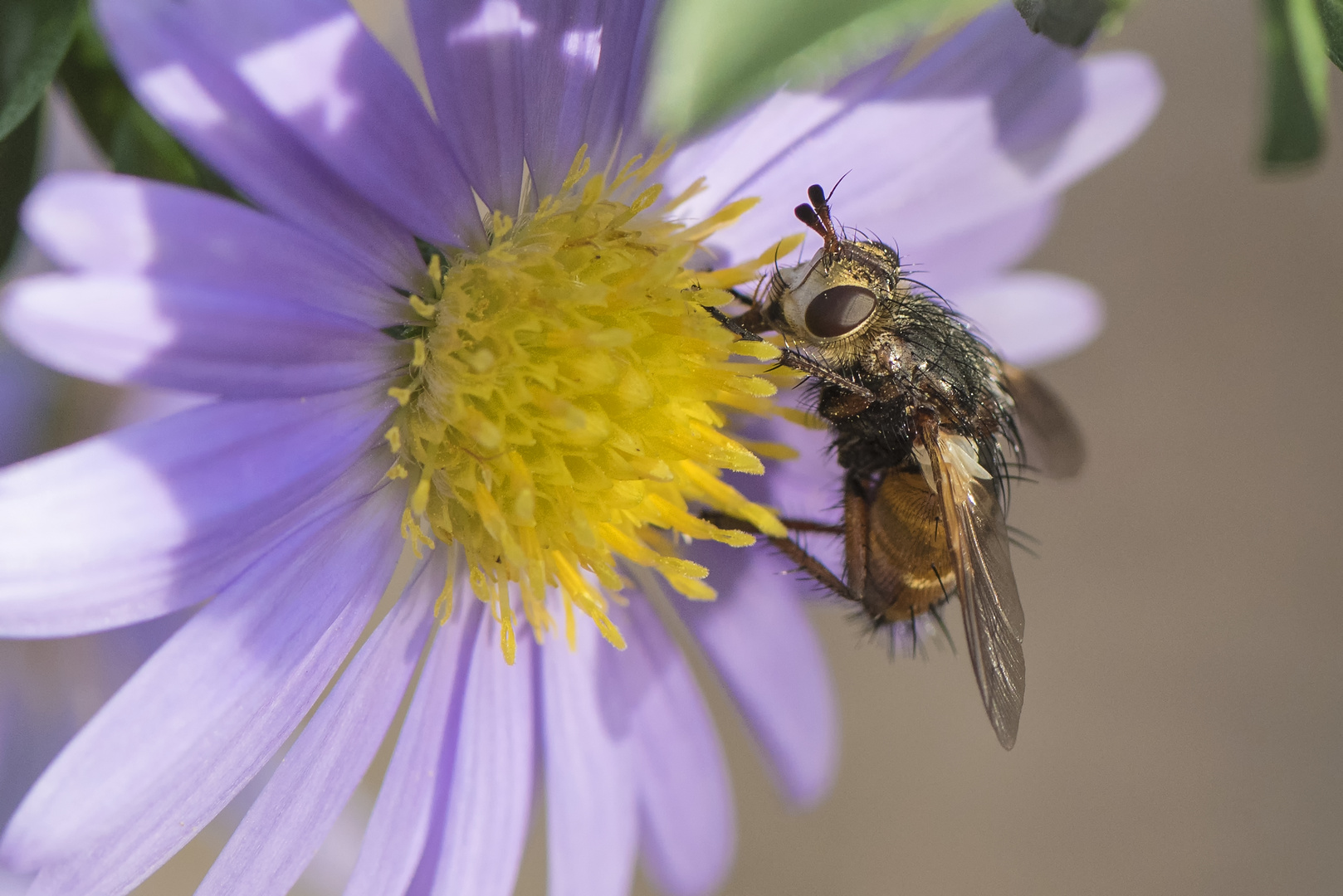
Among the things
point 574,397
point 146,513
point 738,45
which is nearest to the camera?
point 738,45

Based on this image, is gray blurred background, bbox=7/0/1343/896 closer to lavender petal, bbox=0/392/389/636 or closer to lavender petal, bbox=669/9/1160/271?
lavender petal, bbox=669/9/1160/271

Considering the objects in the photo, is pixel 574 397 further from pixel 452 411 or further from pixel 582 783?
pixel 582 783

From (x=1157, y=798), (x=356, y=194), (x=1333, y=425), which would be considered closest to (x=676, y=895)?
(x=356, y=194)

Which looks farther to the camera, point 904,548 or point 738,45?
point 904,548

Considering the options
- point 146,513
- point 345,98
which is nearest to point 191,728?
point 146,513

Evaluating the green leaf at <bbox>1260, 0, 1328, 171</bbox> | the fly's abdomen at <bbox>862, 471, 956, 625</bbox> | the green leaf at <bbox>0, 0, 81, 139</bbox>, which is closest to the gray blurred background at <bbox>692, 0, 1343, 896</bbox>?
the fly's abdomen at <bbox>862, 471, 956, 625</bbox>

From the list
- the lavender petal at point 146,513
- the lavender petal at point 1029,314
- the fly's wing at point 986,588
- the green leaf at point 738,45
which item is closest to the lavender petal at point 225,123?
the lavender petal at point 146,513
